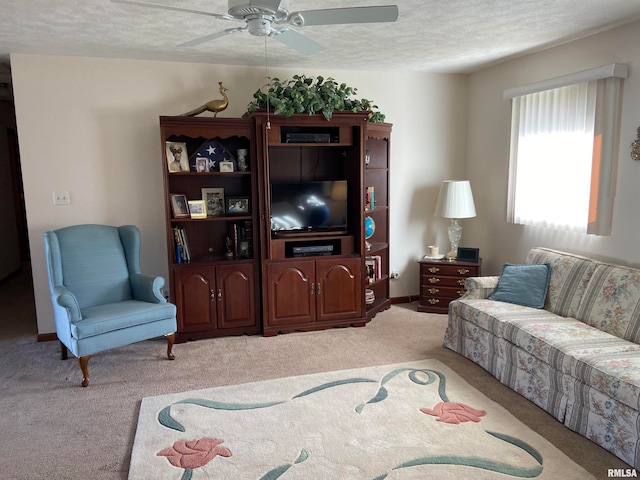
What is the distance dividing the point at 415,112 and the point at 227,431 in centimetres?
373

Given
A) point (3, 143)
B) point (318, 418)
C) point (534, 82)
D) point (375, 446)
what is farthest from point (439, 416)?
point (3, 143)

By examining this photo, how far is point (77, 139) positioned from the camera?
412 cm

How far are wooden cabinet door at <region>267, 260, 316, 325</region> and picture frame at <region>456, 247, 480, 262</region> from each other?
5.21ft

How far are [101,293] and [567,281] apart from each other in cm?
360

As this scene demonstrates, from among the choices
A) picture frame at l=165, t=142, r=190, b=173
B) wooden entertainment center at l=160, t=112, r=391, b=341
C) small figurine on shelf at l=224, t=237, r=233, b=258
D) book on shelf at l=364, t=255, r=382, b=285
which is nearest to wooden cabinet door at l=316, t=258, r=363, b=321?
wooden entertainment center at l=160, t=112, r=391, b=341

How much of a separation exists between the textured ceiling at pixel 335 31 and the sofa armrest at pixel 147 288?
1.82m

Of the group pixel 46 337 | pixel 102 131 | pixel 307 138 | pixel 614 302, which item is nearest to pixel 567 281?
pixel 614 302

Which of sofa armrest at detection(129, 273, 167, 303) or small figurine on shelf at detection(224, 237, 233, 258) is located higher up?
small figurine on shelf at detection(224, 237, 233, 258)

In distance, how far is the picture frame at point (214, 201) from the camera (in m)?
4.28

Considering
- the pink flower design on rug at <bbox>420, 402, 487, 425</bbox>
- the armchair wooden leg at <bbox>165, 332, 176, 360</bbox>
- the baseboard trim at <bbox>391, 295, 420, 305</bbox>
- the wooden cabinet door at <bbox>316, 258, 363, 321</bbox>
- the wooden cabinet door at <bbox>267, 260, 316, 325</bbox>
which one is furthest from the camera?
the baseboard trim at <bbox>391, 295, 420, 305</bbox>

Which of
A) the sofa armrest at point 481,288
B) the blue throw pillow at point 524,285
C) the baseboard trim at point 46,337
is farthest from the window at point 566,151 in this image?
the baseboard trim at point 46,337

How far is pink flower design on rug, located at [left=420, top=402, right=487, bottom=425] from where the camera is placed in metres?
2.76

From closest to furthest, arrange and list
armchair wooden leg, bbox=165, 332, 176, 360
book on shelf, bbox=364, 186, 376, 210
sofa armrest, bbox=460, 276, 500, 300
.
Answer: armchair wooden leg, bbox=165, 332, 176, 360, sofa armrest, bbox=460, 276, 500, 300, book on shelf, bbox=364, 186, 376, 210

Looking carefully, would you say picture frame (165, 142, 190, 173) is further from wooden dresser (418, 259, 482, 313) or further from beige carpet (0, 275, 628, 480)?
wooden dresser (418, 259, 482, 313)
